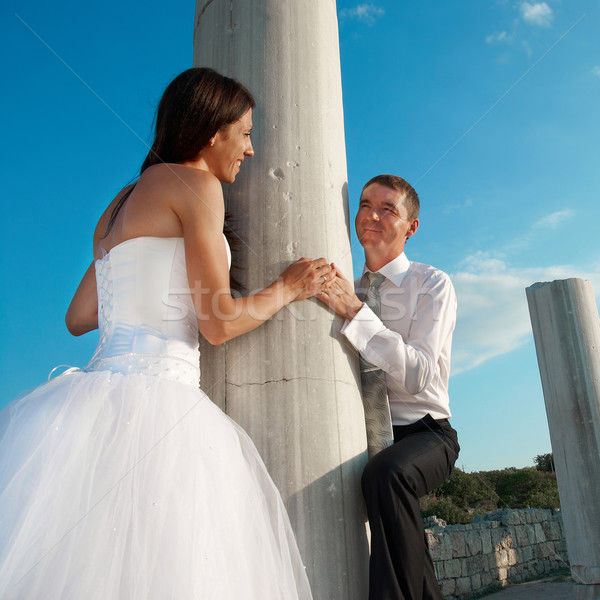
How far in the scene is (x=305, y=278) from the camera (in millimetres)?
2324

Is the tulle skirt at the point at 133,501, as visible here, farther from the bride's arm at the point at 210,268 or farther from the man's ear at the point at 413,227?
the man's ear at the point at 413,227

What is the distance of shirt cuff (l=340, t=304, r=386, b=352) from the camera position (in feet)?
7.93

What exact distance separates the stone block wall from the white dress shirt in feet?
34.3

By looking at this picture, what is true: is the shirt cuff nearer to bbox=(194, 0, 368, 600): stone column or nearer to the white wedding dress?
bbox=(194, 0, 368, 600): stone column

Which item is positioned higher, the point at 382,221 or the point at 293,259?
the point at 382,221

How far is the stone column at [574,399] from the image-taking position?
7855 mm

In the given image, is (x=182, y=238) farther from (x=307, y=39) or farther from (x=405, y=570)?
(x=405, y=570)

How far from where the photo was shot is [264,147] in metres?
2.57

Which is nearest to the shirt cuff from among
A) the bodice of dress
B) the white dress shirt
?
the white dress shirt

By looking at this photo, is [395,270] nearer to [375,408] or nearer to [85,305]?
[375,408]

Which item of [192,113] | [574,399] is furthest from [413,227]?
[574,399]

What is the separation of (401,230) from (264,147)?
117 centimetres

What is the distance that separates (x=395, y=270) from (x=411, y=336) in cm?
50

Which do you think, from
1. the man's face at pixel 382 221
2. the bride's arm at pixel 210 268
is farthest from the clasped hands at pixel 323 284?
the man's face at pixel 382 221
